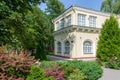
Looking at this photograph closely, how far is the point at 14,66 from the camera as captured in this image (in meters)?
6.18

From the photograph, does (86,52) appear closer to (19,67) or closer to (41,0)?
(41,0)

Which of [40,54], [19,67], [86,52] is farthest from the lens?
[86,52]

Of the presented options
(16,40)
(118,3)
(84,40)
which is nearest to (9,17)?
(16,40)

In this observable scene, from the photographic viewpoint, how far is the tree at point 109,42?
17.2 meters

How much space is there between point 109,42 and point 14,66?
13.5 m

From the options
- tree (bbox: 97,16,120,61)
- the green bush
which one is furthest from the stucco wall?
the green bush

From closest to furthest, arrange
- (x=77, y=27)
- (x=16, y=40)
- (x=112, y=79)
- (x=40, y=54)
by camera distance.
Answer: (x=112, y=79)
(x=16, y=40)
(x=40, y=54)
(x=77, y=27)

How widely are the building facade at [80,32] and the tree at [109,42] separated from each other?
6826mm

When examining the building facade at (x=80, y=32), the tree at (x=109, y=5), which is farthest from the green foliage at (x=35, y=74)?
the tree at (x=109, y=5)

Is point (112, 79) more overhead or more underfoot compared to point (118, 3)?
more underfoot

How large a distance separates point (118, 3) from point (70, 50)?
28728mm

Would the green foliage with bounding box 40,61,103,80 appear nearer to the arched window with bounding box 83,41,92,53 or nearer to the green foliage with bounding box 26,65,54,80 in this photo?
the green foliage with bounding box 26,65,54,80

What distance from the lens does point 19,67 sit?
6.33 meters

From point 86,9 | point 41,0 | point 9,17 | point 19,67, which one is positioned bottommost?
point 19,67
